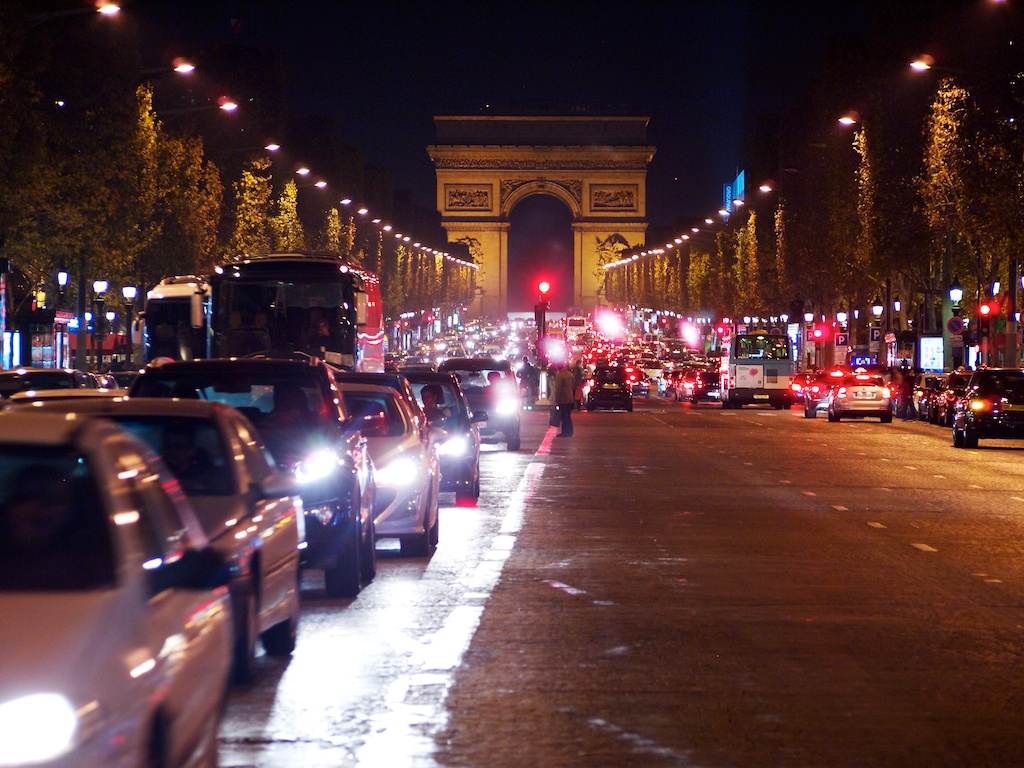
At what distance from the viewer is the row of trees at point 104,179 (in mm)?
38031

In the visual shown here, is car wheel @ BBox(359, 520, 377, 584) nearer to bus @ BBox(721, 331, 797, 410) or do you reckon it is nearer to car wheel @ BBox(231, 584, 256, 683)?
car wheel @ BBox(231, 584, 256, 683)

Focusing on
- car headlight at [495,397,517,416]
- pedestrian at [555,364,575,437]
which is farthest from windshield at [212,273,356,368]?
pedestrian at [555,364,575,437]

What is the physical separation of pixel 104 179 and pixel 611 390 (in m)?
21.8

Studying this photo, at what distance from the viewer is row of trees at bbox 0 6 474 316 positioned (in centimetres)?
3803

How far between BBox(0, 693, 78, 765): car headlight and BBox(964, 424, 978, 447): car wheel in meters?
33.0

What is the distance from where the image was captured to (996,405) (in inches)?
1423

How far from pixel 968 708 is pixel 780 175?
78986 millimetres

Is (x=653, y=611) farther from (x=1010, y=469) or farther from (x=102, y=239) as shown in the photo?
(x=102, y=239)

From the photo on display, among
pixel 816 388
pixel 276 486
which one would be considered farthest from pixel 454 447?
pixel 816 388

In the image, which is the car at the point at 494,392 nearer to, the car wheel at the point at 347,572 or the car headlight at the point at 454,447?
the car headlight at the point at 454,447

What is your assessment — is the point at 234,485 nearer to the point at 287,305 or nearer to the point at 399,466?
the point at 399,466

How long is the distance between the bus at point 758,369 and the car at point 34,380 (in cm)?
4112

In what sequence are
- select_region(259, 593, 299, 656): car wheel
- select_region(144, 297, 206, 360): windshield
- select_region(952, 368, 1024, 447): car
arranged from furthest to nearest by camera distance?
select_region(144, 297, 206, 360): windshield < select_region(952, 368, 1024, 447): car < select_region(259, 593, 299, 656): car wheel

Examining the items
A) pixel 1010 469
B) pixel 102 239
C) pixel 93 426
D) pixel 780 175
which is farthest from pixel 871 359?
pixel 93 426
